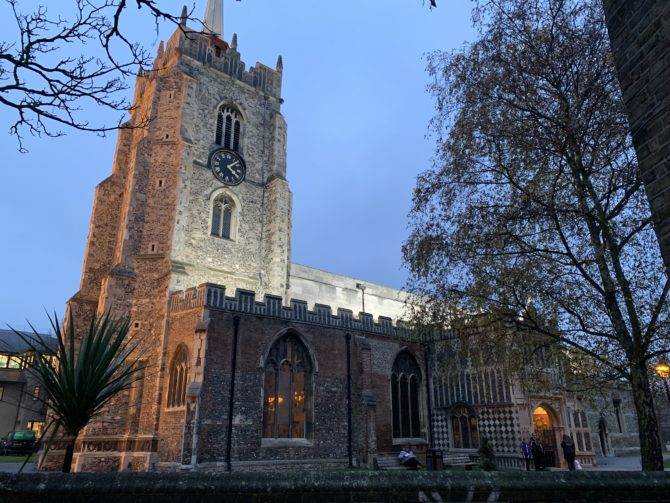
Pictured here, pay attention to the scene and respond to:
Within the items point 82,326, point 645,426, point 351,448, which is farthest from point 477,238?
point 82,326

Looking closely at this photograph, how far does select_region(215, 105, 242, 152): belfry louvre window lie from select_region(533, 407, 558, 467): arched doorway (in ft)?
67.8

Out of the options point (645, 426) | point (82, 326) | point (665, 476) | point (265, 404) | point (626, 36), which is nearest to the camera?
point (665, 476)

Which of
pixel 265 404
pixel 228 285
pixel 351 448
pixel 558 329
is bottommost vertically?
pixel 351 448

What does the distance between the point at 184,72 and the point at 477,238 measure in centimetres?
2122

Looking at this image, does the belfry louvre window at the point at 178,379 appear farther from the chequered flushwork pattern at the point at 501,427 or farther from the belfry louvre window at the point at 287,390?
the chequered flushwork pattern at the point at 501,427

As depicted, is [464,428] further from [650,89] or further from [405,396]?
[650,89]

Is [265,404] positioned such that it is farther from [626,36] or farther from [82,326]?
[626,36]

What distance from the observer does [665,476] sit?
4020 mm

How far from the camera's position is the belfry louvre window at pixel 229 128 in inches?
1056

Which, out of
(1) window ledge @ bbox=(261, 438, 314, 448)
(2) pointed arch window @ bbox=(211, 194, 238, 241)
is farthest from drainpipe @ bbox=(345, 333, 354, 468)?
(2) pointed arch window @ bbox=(211, 194, 238, 241)

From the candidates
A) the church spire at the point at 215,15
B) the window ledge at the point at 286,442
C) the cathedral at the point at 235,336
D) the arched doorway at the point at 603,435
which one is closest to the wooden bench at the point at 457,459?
the cathedral at the point at 235,336

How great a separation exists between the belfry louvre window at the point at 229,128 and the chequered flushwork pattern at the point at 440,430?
17917 millimetres

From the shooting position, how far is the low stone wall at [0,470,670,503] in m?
3.46

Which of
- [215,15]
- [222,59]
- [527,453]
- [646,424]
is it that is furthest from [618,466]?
[215,15]
